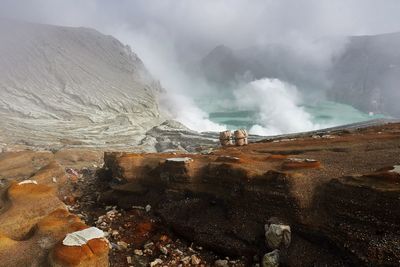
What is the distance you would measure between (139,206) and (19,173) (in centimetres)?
1396

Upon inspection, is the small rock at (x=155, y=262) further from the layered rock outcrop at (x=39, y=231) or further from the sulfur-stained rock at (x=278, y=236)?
the sulfur-stained rock at (x=278, y=236)

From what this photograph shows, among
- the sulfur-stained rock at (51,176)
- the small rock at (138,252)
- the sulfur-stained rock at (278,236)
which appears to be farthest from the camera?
the sulfur-stained rock at (51,176)

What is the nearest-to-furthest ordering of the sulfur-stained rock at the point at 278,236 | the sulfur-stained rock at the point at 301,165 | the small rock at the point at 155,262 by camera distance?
the sulfur-stained rock at the point at 278,236 < the small rock at the point at 155,262 < the sulfur-stained rock at the point at 301,165

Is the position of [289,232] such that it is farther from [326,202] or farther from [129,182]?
[129,182]

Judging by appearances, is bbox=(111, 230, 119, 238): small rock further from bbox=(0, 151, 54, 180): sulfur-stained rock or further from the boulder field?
A: bbox=(0, 151, 54, 180): sulfur-stained rock

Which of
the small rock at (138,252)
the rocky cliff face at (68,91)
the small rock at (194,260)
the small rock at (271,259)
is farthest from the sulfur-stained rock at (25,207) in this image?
the rocky cliff face at (68,91)

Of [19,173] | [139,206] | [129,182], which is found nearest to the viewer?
[139,206]

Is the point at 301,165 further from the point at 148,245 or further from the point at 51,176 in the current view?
the point at 51,176

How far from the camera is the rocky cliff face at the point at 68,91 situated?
60.2 m

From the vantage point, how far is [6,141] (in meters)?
48.9

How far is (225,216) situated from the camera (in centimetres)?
1172

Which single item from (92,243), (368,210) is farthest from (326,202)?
(92,243)

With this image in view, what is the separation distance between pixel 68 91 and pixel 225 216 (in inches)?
2802

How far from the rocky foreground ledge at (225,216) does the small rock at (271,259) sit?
3 cm
